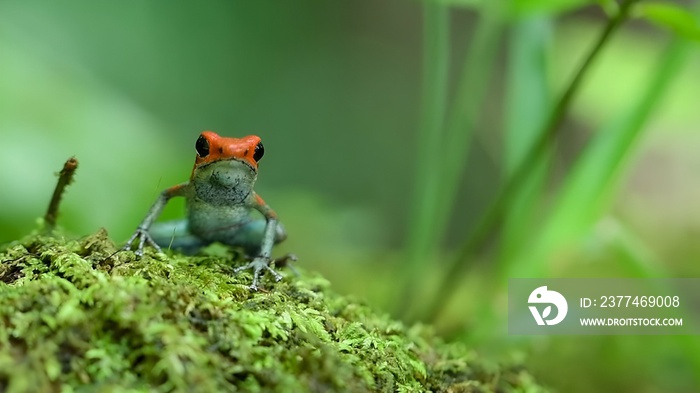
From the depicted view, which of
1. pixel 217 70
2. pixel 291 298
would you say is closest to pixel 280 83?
pixel 217 70

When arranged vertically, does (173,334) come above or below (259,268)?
below

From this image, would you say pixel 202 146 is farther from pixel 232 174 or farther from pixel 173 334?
pixel 173 334

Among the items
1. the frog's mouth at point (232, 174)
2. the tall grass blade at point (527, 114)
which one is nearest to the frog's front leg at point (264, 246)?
the frog's mouth at point (232, 174)

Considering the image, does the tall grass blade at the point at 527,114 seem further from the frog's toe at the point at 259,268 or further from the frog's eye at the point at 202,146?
the frog's eye at the point at 202,146

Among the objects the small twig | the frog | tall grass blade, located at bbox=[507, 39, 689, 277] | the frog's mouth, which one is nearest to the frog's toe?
the frog

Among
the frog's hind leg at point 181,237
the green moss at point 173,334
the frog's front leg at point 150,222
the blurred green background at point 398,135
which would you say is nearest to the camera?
the green moss at point 173,334

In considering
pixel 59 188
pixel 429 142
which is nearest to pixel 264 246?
pixel 59 188
